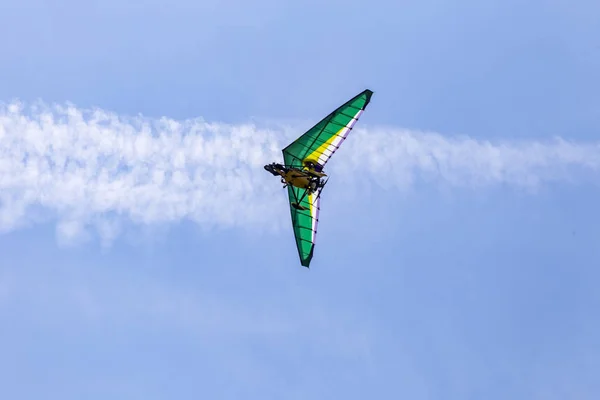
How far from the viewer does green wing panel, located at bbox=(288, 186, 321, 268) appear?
269 ft

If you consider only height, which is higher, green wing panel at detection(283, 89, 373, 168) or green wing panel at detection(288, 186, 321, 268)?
green wing panel at detection(283, 89, 373, 168)

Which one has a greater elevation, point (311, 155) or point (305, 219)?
point (311, 155)

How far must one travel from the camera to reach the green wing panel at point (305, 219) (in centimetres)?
8206

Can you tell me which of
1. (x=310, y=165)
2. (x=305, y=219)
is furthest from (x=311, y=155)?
(x=305, y=219)

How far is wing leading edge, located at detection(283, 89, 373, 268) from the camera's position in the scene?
81.2 metres

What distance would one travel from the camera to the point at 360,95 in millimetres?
80000

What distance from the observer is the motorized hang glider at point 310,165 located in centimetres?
8044

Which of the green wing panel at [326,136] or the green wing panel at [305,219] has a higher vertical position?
the green wing panel at [326,136]

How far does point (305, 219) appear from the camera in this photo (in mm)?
82750

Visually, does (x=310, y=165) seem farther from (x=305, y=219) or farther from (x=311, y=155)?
(x=305, y=219)

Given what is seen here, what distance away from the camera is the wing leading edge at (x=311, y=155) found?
81250 mm

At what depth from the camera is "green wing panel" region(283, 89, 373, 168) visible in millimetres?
80562

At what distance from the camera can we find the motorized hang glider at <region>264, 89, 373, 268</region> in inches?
3167

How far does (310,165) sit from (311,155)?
58.5 inches
